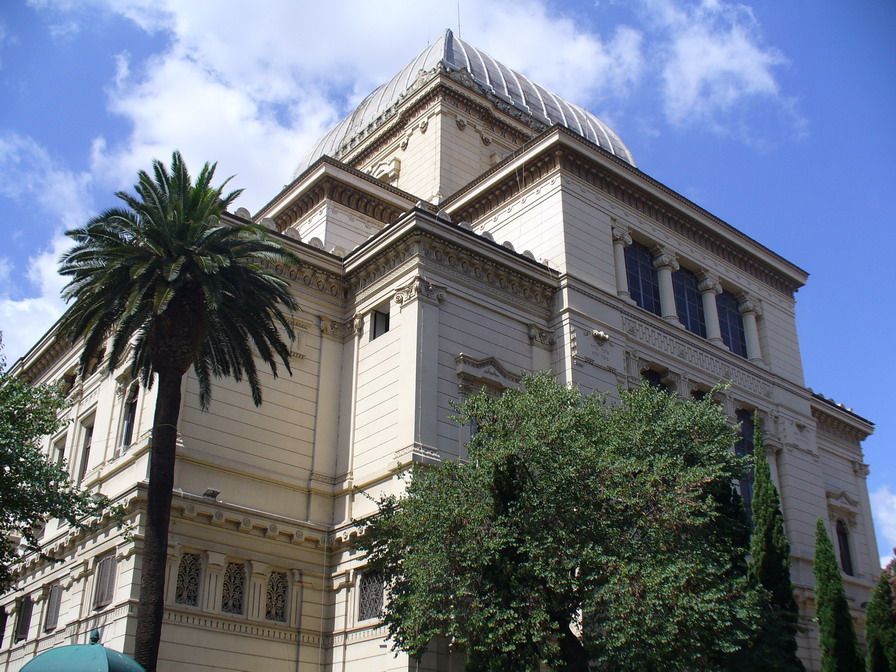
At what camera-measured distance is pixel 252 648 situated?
2266 cm

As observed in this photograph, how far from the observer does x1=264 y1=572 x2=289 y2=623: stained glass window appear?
77.4 ft

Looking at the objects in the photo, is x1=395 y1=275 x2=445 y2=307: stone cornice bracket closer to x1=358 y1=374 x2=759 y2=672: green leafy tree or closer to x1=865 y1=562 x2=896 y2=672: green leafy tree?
x1=358 y1=374 x2=759 y2=672: green leafy tree

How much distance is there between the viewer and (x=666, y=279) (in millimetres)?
32312

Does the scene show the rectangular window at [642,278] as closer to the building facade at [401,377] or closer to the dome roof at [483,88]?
the building facade at [401,377]

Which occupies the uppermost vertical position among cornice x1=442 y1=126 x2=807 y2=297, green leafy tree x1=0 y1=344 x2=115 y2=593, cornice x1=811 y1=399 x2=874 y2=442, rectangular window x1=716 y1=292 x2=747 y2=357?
cornice x1=442 y1=126 x2=807 y2=297

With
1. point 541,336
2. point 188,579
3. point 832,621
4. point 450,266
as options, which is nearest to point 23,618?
point 188,579

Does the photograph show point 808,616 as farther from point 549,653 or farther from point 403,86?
point 403,86

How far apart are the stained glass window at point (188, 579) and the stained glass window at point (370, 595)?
3.86 meters

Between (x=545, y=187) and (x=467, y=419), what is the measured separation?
12.2m

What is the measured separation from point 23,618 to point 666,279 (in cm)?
2240

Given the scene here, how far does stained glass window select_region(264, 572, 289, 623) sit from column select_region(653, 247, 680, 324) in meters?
14.9

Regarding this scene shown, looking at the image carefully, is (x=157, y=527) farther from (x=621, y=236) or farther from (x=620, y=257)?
(x=621, y=236)

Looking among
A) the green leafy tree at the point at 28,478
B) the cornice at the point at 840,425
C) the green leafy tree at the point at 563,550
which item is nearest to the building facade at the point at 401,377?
the cornice at the point at 840,425

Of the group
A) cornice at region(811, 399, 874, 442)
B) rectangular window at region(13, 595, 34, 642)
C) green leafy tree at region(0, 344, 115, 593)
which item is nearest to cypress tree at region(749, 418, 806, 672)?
cornice at region(811, 399, 874, 442)
